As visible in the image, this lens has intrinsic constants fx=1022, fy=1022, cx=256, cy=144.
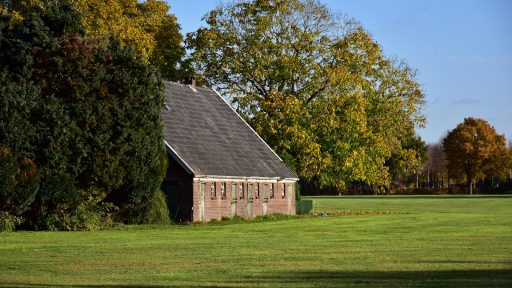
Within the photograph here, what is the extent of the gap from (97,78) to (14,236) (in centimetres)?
977

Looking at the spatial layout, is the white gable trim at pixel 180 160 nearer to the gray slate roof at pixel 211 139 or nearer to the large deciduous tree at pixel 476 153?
the gray slate roof at pixel 211 139

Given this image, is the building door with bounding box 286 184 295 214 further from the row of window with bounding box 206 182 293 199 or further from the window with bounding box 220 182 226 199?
the window with bounding box 220 182 226 199

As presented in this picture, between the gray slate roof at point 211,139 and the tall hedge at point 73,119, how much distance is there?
17.0 ft

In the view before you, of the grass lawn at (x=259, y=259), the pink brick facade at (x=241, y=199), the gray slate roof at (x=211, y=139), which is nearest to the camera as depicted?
the grass lawn at (x=259, y=259)

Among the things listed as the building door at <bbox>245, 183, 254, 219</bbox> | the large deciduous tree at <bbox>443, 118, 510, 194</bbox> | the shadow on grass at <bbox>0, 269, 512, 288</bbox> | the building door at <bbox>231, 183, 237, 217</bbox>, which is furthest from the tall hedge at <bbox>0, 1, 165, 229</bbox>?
the large deciduous tree at <bbox>443, 118, 510, 194</bbox>

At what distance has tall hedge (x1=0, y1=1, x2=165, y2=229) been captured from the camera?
137 feet

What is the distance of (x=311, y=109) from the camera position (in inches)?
2736

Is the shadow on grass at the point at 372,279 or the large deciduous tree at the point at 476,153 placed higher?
the large deciduous tree at the point at 476,153

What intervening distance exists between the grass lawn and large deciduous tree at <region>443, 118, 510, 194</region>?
395 ft

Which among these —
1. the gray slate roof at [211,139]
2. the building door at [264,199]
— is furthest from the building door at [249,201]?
the building door at [264,199]

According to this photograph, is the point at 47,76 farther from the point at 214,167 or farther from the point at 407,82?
the point at 407,82

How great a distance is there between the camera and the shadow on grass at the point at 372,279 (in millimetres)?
19344

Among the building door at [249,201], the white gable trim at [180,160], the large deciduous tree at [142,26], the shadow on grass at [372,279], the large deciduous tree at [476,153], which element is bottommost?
the shadow on grass at [372,279]

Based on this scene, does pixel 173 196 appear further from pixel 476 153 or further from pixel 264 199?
pixel 476 153
